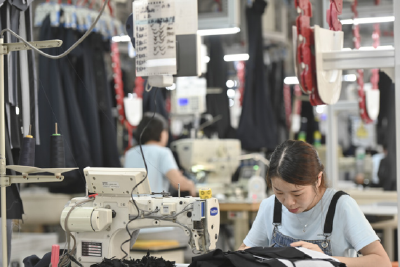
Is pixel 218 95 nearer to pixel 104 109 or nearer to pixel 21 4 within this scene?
pixel 104 109

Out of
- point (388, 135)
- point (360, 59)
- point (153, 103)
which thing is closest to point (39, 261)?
point (360, 59)

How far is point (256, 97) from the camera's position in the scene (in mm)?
5109

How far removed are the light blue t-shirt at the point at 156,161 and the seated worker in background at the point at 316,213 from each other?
2.12 ft

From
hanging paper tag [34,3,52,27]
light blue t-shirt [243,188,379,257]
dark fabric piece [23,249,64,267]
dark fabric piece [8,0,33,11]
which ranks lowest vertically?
dark fabric piece [23,249,64,267]

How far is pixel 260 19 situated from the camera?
513 cm

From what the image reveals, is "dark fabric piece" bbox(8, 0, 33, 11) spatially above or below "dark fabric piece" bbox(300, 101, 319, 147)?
above

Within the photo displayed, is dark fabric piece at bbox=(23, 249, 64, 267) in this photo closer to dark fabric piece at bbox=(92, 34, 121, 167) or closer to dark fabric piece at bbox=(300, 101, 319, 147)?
dark fabric piece at bbox=(92, 34, 121, 167)

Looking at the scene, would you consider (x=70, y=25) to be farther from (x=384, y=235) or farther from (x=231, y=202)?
(x=384, y=235)

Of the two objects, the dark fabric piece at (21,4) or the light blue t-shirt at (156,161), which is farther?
the light blue t-shirt at (156,161)

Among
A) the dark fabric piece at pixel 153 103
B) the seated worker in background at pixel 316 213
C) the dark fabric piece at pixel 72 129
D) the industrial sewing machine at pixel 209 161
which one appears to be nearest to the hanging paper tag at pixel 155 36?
the dark fabric piece at pixel 72 129

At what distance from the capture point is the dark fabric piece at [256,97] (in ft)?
16.6

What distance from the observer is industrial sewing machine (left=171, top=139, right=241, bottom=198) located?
169 inches

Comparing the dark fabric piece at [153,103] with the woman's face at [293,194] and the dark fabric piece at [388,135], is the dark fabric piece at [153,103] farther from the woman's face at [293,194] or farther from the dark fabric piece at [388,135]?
the woman's face at [293,194]

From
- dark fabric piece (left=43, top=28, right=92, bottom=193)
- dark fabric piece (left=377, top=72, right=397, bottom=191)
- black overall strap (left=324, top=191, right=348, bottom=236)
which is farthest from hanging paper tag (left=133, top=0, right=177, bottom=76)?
dark fabric piece (left=377, top=72, right=397, bottom=191)
